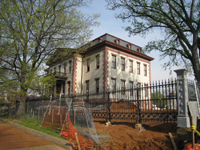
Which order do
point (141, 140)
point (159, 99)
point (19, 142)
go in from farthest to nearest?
point (19, 142) < point (159, 99) < point (141, 140)

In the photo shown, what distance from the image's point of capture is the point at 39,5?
52.7 feet

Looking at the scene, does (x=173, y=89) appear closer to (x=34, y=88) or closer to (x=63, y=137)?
(x=63, y=137)

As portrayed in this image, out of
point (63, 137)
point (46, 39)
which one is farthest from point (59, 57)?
point (63, 137)

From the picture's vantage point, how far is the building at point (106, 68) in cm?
2498

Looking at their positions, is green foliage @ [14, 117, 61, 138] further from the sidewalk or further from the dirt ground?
the dirt ground

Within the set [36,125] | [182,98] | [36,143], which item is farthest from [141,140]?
[36,125]

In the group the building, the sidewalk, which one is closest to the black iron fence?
the sidewalk

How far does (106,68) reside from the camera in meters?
24.5

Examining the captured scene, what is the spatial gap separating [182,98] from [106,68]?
18.2 metres

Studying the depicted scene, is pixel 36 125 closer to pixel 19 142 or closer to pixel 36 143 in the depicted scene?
pixel 19 142

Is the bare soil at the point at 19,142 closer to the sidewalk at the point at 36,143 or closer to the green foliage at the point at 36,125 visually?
the sidewalk at the point at 36,143

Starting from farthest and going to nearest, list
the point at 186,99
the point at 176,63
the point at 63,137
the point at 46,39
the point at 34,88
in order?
the point at 176,63, the point at 46,39, the point at 34,88, the point at 63,137, the point at 186,99

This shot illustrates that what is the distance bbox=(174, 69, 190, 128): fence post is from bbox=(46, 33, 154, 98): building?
55.8 ft

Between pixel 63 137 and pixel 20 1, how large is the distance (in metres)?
13.6
